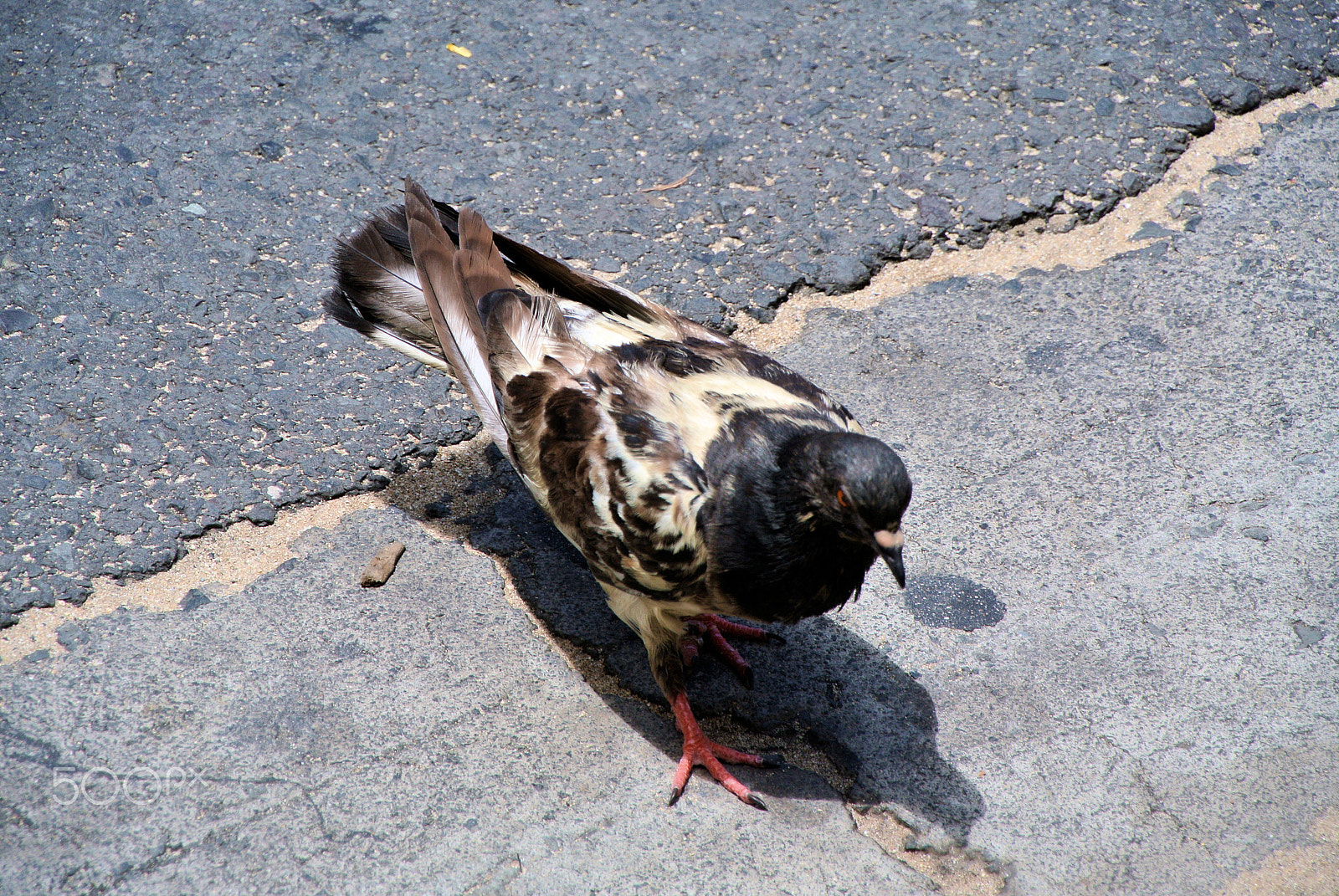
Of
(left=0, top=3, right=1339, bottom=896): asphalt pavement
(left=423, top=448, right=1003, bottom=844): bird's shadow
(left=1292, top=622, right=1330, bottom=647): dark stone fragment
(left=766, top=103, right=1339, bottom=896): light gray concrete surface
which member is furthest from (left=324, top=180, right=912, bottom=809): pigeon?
(left=1292, top=622, right=1330, bottom=647): dark stone fragment

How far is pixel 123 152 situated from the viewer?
425cm

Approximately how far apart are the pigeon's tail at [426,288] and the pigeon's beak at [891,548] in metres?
1.28

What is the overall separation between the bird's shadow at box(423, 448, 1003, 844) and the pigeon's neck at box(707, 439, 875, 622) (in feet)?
1.35

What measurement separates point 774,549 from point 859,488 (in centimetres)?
32

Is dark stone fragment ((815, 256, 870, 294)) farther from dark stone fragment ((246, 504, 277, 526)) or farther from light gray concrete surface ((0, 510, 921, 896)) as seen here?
dark stone fragment ((246, 504, 277, 526))

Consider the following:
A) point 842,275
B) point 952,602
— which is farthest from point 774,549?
point 842,275

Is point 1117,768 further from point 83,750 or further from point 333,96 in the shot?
point 333,96

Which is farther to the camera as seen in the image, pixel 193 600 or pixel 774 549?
pixel 193 600

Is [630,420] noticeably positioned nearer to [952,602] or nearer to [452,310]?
[452,310]

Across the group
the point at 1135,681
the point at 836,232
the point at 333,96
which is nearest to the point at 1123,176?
the point at 836,232

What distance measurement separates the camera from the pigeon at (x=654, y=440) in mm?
2678

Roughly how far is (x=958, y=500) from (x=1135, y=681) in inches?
32.1

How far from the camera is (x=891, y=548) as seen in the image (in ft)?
8.27

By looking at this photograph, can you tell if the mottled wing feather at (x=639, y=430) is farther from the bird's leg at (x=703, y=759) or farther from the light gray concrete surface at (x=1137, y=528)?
the light gray concrete surface at (x=1137, y=528)
